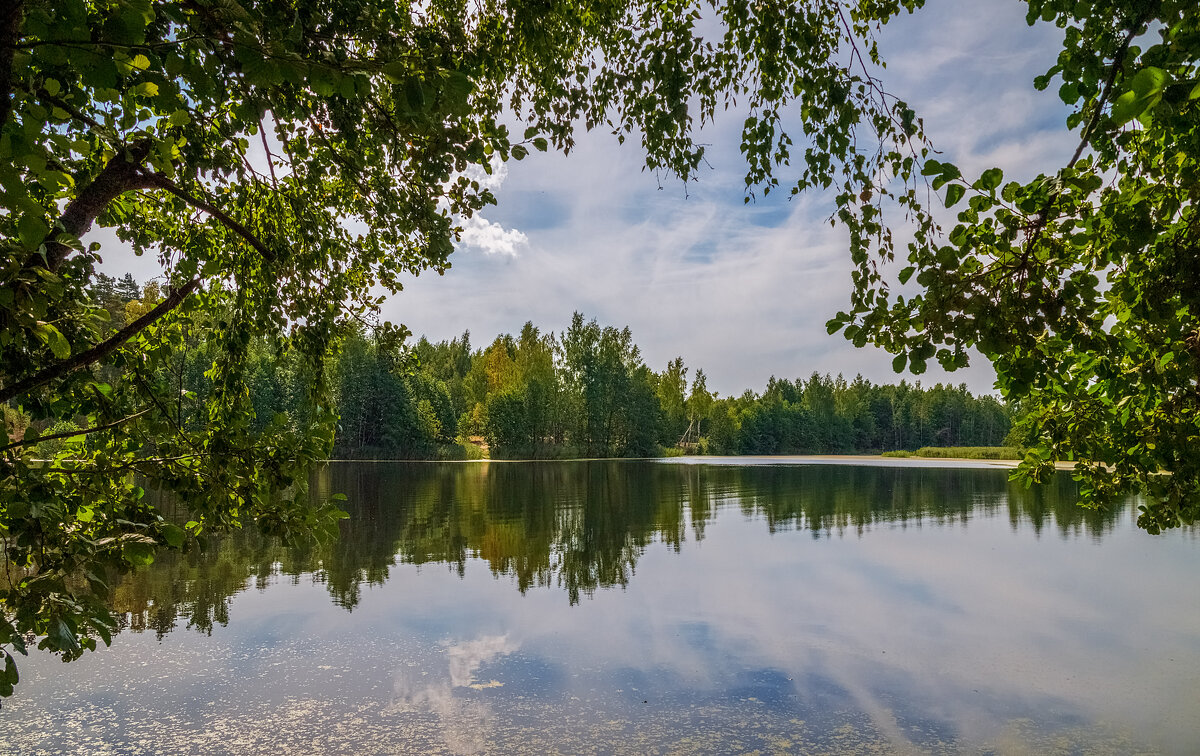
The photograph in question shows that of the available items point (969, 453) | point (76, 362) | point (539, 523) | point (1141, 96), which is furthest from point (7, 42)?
point (969, 453)

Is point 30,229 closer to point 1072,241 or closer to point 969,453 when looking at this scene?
point 1072,241

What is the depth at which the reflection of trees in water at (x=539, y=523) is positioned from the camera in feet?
39.5

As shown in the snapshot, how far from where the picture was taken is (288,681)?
7586 mm

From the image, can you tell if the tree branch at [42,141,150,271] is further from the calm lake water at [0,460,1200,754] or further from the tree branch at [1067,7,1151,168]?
the calm lake water at [0,460,1200,754]

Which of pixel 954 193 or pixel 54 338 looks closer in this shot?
pixel 54 338

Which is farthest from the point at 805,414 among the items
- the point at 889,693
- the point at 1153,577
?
the point at 889,693

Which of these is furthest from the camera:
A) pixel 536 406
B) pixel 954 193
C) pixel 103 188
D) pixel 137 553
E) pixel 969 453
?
pixel 969 453

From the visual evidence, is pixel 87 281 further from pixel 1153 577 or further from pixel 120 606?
pixel 1153 577

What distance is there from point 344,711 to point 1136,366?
7427 millimetres

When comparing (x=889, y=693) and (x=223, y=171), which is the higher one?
(x=223, y=171)

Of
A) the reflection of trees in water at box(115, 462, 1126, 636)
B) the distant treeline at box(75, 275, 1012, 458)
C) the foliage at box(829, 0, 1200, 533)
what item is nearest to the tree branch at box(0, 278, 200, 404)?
the foliage at box(829, 0, 1200, 533)

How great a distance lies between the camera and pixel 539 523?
2000cm

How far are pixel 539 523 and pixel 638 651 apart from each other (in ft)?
37.5

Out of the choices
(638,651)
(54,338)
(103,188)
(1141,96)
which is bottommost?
Answer: (638,651)
